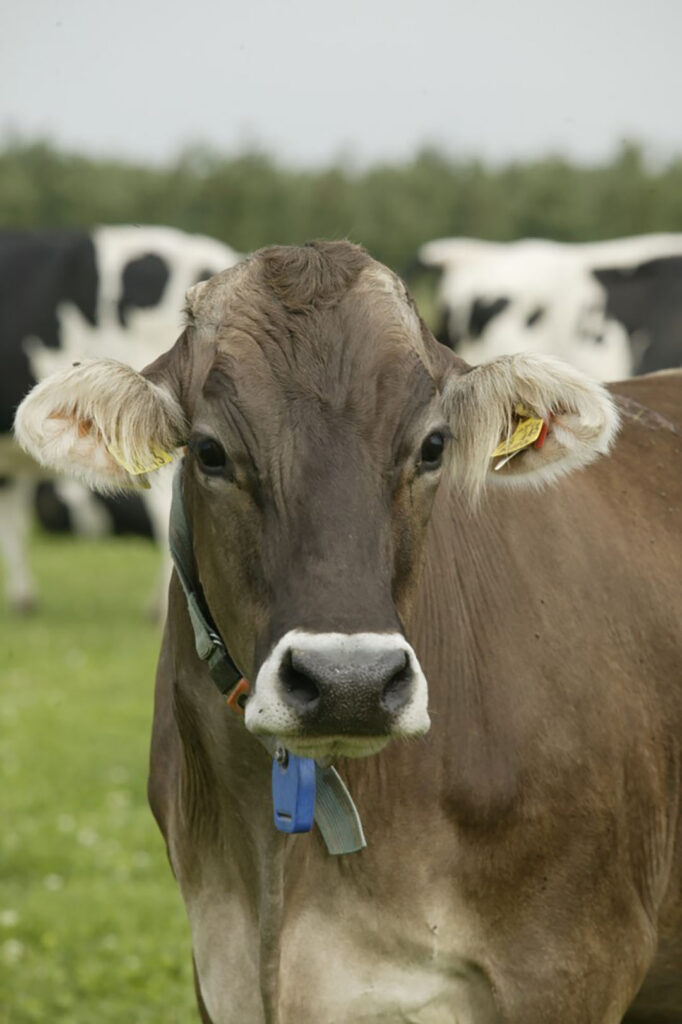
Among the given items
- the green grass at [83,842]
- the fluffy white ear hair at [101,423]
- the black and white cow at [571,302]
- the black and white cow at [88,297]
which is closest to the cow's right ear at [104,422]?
the fluffy white ear hair at [101,423]

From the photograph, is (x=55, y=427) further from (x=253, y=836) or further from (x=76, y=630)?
(x=76, y=630)

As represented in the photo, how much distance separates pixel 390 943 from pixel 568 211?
25450 millimetres

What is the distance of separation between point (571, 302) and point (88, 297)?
394 cm

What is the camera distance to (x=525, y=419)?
11.2 feet

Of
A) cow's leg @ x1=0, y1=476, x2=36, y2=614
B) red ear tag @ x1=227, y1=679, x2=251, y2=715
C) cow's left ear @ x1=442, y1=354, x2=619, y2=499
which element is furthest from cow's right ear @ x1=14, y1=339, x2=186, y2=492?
cow's leg @ x1=0, y1=476, x2=36, y2=614

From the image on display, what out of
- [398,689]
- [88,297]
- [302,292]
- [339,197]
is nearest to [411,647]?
[398,689]

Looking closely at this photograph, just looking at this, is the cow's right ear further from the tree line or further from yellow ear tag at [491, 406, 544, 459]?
the tree line

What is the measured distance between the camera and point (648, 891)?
140 inches

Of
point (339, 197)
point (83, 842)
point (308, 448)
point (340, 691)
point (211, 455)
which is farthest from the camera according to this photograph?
point (339, 197)

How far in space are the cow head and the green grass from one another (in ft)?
8.81

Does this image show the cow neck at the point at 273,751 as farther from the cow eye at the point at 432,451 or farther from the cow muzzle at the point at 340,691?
the cow eye at the point at 432,451

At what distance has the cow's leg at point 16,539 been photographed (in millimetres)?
13758

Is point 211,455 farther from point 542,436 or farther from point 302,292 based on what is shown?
point 542,436

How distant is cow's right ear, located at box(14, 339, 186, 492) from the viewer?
3182 millimetres
